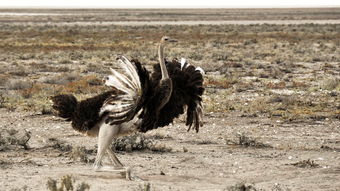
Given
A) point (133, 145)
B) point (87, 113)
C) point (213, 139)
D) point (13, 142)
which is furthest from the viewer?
point (213, 139)

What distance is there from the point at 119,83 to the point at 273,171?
9.21 feet

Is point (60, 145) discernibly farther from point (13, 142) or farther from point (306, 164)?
point (306, 164)

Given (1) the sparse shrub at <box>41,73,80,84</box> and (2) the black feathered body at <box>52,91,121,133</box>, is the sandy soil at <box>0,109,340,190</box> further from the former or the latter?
(1) the sparse shrub at <box>41,73,80,84</box>

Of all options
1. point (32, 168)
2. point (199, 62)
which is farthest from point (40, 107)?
point (199, 62)

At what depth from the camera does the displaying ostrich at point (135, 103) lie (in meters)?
8.98

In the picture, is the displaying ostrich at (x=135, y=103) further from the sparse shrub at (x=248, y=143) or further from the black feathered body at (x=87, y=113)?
the sparse shrub at (x=248, y=143)

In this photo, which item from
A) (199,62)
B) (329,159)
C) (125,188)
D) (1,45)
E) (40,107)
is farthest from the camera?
(1,45)

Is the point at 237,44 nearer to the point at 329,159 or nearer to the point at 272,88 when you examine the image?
the point at 272,88

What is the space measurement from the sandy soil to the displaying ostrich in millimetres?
690

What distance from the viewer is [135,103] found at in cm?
898

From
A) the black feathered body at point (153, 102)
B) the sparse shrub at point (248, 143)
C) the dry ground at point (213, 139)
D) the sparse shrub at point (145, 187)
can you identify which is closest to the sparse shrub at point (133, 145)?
the dry ground at point (213, 139)

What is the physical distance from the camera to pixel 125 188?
346 inches

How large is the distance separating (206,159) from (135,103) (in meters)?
2.62

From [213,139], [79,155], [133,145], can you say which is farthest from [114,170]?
[213,139]
